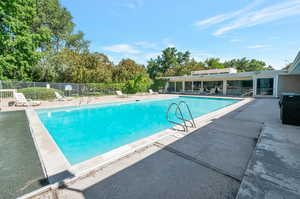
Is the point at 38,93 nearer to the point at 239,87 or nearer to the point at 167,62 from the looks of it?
the point at 239,87

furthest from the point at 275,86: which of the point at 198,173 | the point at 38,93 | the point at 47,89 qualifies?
the point at 38,93

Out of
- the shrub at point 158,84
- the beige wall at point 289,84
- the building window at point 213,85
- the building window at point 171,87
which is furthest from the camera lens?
the building window at point 171,87

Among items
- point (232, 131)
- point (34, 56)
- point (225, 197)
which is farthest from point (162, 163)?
point (34, 56)

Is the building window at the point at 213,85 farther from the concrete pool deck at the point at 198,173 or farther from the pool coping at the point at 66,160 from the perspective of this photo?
the pool coping at the point at 66,160

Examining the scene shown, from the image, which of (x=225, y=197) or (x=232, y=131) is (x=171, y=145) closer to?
(x=225, y=197)

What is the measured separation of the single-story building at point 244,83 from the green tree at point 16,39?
19.5 metres

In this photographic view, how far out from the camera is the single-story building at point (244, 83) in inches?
558

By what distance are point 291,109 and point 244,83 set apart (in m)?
15.8

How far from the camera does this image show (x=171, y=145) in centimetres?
330

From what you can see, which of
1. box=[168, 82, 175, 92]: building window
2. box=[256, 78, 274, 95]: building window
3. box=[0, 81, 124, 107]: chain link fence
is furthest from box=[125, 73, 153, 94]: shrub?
box=[256, 78, 274, 95]: building window

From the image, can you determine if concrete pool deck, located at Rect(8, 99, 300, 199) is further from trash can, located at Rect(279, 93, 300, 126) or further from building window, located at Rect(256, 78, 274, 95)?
building window, located at Rect(256, 78, 274, 95)

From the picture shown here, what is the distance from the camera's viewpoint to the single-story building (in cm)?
1416

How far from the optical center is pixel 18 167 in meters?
2.55

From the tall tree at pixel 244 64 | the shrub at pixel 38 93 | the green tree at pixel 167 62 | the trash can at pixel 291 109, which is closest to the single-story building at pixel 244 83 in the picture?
the trash can at pixel 291 109
